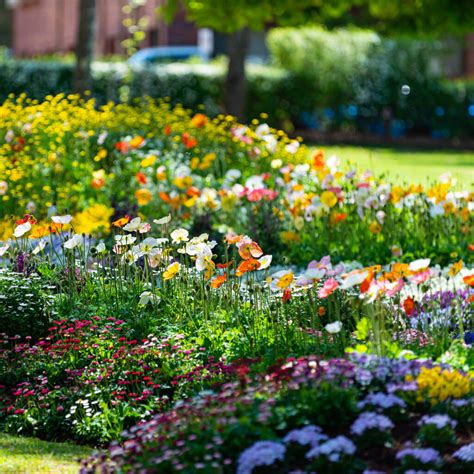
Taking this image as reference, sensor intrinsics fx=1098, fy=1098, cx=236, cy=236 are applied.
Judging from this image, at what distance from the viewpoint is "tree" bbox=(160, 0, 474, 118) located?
50.1ft

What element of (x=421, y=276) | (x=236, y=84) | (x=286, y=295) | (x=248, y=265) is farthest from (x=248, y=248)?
(x=236, y=84)

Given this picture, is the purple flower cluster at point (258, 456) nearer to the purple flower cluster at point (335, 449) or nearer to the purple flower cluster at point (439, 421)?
the purple flower cluster at point (335, 449)

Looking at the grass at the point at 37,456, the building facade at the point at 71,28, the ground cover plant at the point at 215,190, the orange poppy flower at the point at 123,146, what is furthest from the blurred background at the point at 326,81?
the grass at the point at 37,456

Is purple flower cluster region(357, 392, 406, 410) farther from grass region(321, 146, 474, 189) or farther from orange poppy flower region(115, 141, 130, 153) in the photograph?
grass region(321, 146, 474, 189)

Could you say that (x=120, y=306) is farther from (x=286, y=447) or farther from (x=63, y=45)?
(x=63, y=45)

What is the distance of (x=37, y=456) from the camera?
4.82 meters

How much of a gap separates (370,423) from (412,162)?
50.3 feet

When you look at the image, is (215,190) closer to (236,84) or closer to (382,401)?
(382,401)

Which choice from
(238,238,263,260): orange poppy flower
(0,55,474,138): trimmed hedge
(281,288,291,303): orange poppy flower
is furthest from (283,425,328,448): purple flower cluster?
(0,55,474,138): trimmed hedge

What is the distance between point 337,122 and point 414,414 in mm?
19979

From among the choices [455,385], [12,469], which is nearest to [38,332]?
[12,469]

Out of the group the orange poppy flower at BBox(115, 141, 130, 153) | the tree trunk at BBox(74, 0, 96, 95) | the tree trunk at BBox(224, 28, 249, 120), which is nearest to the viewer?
the orange poppy flower at BBox(115, 141, 130, 153)

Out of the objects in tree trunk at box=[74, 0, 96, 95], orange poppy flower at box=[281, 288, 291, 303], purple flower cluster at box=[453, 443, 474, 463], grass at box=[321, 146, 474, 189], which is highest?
tree trunk at box=[74, 0, 96, 95]

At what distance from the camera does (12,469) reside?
4590 mm
